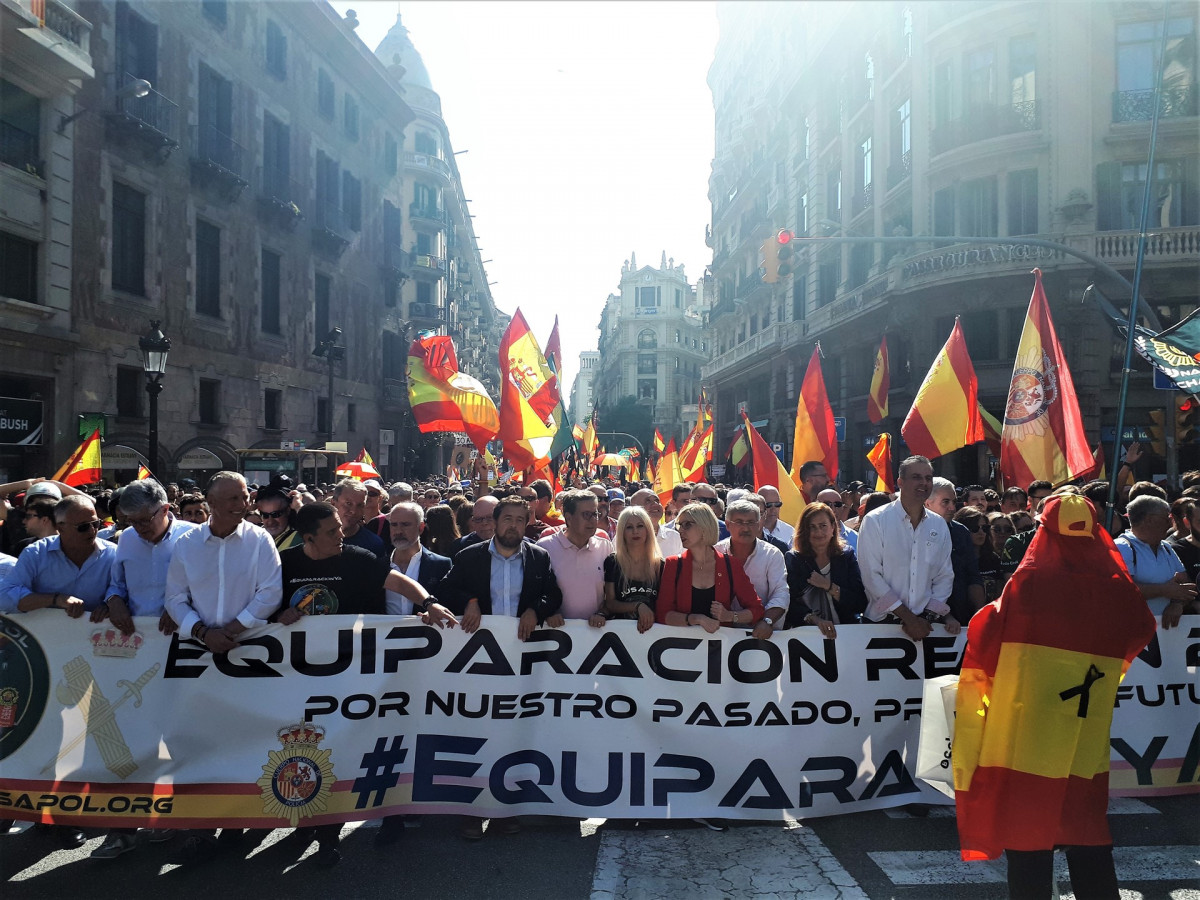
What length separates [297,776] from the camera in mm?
4426

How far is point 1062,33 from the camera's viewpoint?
74.3 feet

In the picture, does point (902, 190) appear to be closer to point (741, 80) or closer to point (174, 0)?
point (174, 0)

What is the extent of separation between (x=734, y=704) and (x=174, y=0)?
79.1 feet

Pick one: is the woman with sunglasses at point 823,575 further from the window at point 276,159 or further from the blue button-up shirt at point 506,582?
the window at point 276,159

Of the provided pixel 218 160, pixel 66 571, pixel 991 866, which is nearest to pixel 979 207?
pixel 218 160

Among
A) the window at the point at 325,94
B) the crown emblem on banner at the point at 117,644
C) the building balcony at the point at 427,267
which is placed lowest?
the crown emblem on banner at the point at 117,644

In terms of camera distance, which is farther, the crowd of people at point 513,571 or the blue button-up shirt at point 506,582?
the blue button-up shirt at point 506,582

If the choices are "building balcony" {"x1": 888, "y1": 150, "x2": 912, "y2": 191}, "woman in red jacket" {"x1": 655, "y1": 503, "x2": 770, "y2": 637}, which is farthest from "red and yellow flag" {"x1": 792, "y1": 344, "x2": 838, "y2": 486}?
"building balcony" {"x1": 888, "y1": 150, "x2": 912, "y2": 191}

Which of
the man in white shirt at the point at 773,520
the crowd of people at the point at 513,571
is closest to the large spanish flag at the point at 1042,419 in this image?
the crowd of people at the point at 513,571

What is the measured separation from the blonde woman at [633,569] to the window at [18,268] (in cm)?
1597

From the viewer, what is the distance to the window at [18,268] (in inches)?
636

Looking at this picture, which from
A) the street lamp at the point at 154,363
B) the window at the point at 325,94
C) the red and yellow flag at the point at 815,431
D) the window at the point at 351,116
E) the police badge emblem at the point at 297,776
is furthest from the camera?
the window at the point at 351,116

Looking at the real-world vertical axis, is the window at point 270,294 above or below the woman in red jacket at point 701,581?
above

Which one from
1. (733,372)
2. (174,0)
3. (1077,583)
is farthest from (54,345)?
(733,372)
